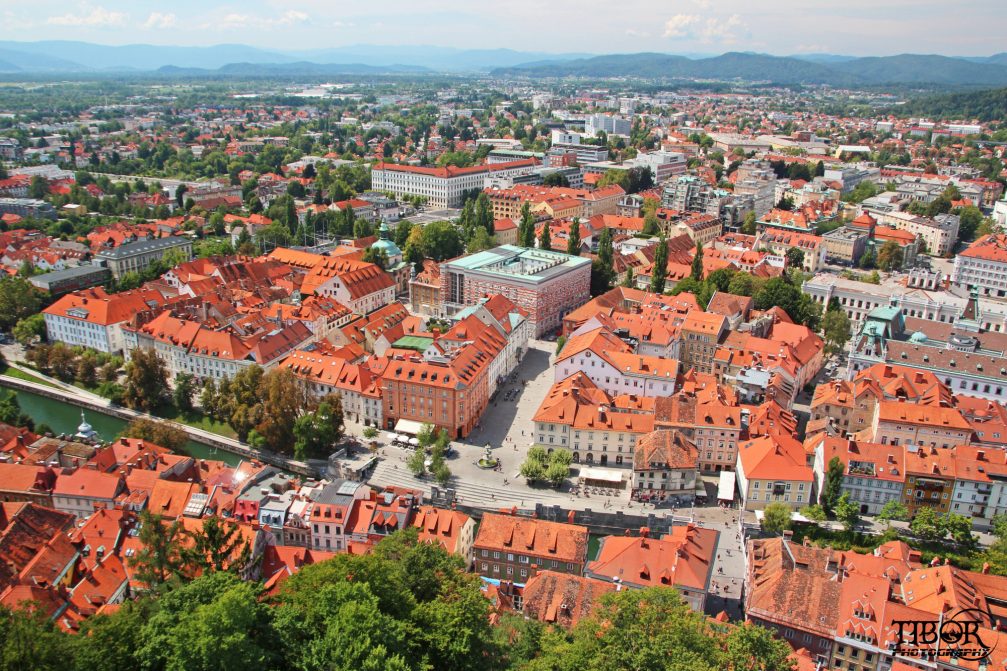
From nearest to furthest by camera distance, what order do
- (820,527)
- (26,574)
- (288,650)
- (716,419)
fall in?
1. (288,650)
2. (26,574)
3. (820,527)
4. (716,419)

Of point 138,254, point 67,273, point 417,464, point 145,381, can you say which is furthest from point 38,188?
point 417,464

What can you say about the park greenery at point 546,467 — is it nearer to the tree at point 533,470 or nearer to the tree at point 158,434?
the tree at point 533,470

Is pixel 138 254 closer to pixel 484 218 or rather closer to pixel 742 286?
pixel 484 218

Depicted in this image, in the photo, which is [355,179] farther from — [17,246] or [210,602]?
[210,602]

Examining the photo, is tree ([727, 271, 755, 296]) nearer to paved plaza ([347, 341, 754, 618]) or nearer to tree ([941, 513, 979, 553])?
paved plaza ([347, 341, 754, 618])

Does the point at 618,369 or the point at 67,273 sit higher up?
the point at 618,369

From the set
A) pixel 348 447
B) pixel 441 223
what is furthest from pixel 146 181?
pixel 348 447
